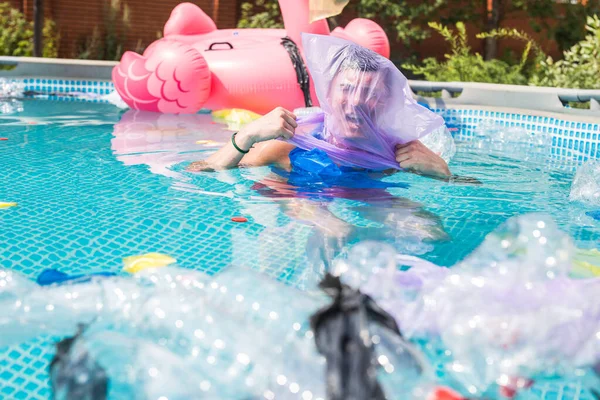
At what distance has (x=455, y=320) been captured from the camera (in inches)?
71.2

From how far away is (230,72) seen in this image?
22.4 feet

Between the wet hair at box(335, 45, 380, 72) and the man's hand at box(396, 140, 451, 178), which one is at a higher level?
the wet hair at box(335, 45, 380, 72)

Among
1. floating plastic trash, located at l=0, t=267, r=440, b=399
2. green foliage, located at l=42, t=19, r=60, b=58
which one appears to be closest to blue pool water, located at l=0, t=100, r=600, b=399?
floating plastic trash, located at l=0, t=267, r=440, b=399

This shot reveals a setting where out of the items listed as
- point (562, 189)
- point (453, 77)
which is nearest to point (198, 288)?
point (562, 189)

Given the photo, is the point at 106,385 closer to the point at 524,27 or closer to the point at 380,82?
the point at 380,82

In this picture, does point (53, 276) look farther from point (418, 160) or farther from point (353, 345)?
point (418, 160)

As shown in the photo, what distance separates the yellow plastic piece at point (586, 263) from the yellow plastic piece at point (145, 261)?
59.5 inches

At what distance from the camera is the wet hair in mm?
3156

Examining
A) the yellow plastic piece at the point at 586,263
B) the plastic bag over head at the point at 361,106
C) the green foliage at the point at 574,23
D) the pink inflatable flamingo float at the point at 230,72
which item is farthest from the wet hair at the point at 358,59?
the green foliage at the point at 574,23

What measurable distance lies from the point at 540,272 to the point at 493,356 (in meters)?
0.28

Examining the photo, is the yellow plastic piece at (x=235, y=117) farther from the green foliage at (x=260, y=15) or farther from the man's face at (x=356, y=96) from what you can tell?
the green foliage at (x=260, y=15)

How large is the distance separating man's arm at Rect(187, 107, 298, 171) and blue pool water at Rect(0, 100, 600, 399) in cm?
9

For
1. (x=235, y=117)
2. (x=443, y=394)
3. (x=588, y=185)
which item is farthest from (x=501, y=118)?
(x=443, y=394)

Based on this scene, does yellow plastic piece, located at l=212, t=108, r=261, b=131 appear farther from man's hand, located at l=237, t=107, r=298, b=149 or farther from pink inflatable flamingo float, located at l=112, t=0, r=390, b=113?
man's hand, located at l=237, t=107, r=298, b=149
